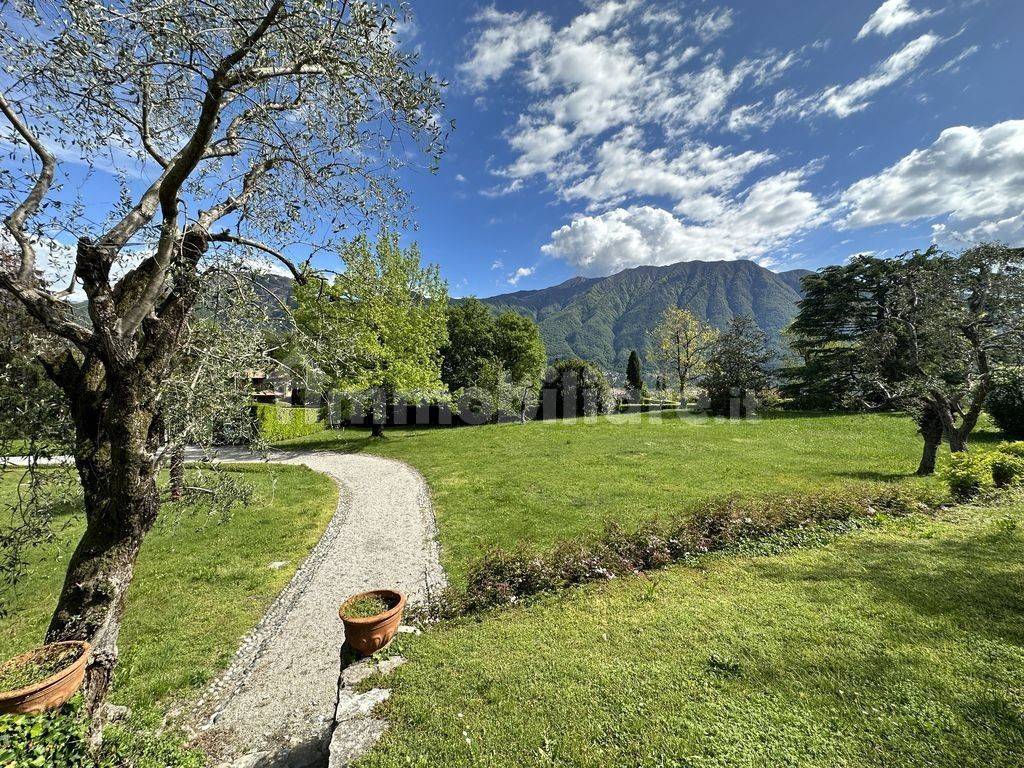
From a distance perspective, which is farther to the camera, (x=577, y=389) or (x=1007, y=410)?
(x=577, y=389)

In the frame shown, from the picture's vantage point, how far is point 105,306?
133 inches

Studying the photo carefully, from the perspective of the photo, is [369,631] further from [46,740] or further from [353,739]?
[46,740]

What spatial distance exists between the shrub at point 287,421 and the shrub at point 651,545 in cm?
2124

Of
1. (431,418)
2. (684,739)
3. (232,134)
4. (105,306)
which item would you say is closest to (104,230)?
(105,306)

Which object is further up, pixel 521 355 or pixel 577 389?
pixel 521 355

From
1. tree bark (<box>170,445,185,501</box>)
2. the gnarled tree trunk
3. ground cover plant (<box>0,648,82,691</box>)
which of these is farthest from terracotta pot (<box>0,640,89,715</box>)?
tree bark (<box>170,445,185,501</box>)

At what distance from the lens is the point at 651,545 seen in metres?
7.30

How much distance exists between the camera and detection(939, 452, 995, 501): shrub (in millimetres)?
10023

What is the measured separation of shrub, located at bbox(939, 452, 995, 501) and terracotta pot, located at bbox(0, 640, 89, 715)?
16061 millimetres

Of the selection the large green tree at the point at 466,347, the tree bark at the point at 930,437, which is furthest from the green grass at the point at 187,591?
the large green tree at the point at 466,347

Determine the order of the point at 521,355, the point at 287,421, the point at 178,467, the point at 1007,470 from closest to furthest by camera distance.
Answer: the point at 178,467
the point at 1007,470
the point at 287,421
the point at 521,355

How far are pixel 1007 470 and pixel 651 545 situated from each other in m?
10.4

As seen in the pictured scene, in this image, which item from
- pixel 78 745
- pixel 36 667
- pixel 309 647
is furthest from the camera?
pixel 309 647

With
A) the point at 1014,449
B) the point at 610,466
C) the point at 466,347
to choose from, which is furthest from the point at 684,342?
the point at 1014,449
